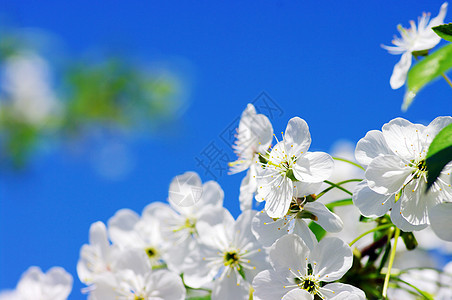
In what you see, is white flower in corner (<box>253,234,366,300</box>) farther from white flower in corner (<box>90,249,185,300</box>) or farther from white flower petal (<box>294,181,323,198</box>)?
white flower in corner (<box>90,249,185,300</box>)

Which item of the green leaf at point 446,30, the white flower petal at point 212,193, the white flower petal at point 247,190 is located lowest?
the green leaf at point 446,30

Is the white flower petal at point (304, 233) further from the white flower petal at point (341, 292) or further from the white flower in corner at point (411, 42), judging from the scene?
the white flower in corner at point (411, 42)

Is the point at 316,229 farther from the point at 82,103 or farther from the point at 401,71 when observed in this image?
the point at 82,103

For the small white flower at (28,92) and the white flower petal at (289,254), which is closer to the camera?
the white flower petal at (289,254)

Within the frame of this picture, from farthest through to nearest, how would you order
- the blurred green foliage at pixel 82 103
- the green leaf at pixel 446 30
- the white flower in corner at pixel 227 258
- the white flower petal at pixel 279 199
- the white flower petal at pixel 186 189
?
the blurred green foliage at pixel 82 103 < the white flower petal at pixel 186 189 < the white flower in corner at pixel 227 258 < the white flower petal at pixel 279 199 < the green leaf at pixel 446 30

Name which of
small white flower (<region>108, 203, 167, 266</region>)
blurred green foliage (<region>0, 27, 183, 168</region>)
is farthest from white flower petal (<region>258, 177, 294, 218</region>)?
blurred green foliage (<region>0, 27, 183, 168</region>)

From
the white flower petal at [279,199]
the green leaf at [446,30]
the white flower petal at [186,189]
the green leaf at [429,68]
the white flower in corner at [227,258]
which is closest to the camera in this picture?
the green leaf at [429,68]

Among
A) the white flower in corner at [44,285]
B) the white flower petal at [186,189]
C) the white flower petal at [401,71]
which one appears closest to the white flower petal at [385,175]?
the white flower petal at [401,71]
